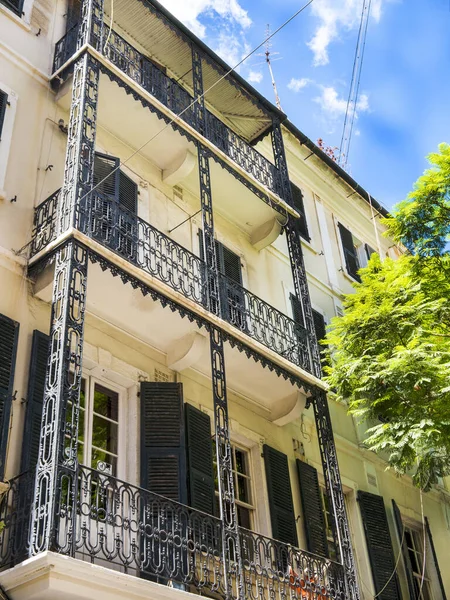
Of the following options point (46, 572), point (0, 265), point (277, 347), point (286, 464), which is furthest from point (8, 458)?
point (277, 347)

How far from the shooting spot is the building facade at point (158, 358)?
7.74 m

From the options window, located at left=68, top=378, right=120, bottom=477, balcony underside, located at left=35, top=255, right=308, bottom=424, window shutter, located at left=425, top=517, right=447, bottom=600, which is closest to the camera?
window, located at left=68, top=378, right=120, bottom=477

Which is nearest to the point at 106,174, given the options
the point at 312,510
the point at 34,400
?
the point at 34,400

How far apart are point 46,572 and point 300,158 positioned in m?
12.5

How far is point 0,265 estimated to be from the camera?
8992 millimetres

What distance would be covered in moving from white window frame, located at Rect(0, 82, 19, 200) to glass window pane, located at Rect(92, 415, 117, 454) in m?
3.10

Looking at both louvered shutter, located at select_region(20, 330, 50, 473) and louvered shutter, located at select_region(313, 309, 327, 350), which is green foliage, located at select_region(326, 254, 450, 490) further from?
louvered shutter, located at select_region(20, 330, 50, 473)

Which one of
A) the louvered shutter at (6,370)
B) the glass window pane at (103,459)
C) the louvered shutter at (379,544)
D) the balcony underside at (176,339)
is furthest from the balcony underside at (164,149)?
the louvered shutter at (379,544)

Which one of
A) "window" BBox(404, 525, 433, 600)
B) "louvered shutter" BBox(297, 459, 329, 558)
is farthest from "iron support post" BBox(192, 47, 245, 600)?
"window" BBox(404, 525, 433, 600)

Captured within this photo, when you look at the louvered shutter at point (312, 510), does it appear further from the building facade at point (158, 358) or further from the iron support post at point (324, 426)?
the iron support post at point (324, 426)

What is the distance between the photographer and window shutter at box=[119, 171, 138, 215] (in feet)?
36.9

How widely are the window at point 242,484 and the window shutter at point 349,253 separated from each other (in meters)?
6.96

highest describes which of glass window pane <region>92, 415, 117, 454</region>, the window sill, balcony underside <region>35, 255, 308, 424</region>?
the window sill

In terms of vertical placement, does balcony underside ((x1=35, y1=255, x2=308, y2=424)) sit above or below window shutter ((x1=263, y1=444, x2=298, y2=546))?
above
